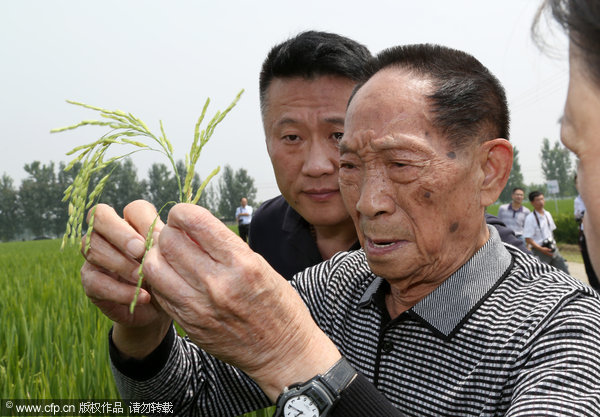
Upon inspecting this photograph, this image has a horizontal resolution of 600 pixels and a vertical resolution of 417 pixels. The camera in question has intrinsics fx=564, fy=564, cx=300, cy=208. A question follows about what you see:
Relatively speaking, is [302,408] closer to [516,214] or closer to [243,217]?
[516,214]

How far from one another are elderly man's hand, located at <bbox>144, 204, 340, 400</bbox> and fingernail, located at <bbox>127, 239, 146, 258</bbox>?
6.9 inches

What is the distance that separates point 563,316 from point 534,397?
0.64ft

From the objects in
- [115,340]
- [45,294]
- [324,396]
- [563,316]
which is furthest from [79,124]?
[45,294]

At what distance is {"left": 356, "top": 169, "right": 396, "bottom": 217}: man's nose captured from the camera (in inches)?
51.2

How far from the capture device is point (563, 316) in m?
1.12

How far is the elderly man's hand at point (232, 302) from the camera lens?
3.12ft

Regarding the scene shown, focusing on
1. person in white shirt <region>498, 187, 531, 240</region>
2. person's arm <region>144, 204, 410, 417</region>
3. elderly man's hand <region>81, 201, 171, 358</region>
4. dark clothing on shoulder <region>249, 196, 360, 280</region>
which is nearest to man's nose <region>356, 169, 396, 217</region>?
person's arm <region>144, 204, 410, 417</region>

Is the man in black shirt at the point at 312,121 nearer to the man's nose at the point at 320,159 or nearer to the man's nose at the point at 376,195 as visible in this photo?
the man's nose at the point at 320,159

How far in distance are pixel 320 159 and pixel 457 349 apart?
96 centimetres

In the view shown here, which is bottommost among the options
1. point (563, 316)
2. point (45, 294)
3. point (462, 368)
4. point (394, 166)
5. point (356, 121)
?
point (45, 294)

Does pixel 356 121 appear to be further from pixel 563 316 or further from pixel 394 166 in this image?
pixel 563 316

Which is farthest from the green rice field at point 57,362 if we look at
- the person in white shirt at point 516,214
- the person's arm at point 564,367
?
the person in white shirt at point 516,214

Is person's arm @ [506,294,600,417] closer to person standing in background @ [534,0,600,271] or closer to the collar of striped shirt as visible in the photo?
the collar of striped shirt

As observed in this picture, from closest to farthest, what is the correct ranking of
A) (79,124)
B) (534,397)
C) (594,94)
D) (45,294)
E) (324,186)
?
1. (594,94)
2. (79,124)
3. (534,397)
4. (324,186)
5. (45,294)
